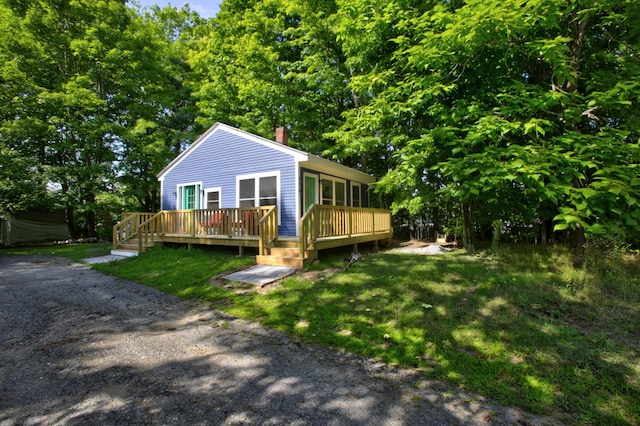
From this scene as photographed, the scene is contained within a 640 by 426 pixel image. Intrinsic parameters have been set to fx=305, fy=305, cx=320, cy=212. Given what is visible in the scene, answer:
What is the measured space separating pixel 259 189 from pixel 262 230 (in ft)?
10.6

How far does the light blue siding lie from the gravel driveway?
20.0 feet

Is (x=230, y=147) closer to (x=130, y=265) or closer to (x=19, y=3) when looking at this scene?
(x=130, y=265)

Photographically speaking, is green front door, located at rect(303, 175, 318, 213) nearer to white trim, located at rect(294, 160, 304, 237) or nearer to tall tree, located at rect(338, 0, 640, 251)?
white trim, located at rect(294, 160, 304, 237)

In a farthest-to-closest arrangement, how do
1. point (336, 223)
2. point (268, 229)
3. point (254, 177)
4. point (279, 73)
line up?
1. point (279, 73)
2. point (254, 177)
3. point (336, 223)
4. point (268, 229)

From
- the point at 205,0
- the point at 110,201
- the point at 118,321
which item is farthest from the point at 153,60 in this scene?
the point at 118,321

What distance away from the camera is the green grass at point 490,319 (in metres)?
2.91

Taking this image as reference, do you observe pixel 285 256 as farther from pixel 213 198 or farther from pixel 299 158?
pixel 213 198

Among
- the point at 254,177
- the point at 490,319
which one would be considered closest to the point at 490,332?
the point at 490,319

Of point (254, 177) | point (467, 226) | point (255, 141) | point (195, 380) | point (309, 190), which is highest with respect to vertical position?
point (255, 141)

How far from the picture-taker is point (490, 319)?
428cm

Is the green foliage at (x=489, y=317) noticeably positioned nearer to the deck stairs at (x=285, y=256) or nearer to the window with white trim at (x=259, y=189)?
the deck stairs at (x=285, y=256)

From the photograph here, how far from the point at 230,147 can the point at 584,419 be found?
1153 cm

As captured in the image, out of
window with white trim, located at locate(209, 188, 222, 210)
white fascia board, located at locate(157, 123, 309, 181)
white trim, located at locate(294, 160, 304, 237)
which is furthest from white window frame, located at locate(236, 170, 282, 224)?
window with white trim, located at locate(209, 188, 222, 210)

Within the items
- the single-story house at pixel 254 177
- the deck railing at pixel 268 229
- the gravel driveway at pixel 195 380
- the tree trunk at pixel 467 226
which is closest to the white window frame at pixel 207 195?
the single-story house at pixel 254 177
